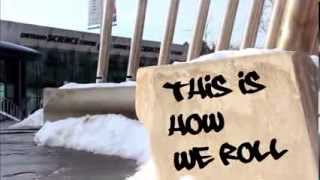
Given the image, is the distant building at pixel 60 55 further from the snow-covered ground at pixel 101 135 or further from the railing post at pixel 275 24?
the railing post at pixel 275 24

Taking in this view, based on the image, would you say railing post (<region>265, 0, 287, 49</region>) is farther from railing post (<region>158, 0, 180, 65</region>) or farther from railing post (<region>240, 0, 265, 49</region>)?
railing post (<region>158, 0, 180, 65</region>)

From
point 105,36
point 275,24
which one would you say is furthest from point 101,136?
point 105,36

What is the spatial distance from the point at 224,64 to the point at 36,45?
108 feet

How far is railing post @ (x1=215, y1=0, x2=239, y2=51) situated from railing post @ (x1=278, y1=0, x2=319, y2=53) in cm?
738

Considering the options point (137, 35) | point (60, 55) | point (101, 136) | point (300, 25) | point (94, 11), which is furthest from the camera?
point (60, 55)

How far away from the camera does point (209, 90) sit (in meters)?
4.14

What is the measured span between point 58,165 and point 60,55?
28.9m

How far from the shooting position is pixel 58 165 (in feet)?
29.1

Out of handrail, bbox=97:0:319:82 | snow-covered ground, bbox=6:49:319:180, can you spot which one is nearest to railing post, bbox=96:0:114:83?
handrail, bbox=97:0:319:82

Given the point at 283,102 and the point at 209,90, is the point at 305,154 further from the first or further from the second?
the point at 209,90

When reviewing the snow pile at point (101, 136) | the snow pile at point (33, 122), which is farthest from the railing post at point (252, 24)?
the snow pile at point (33, 122)

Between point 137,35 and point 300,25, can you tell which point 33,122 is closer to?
point 137,35

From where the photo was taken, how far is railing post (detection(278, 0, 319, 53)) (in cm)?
432

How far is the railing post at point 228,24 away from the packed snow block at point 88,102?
1.96 m
